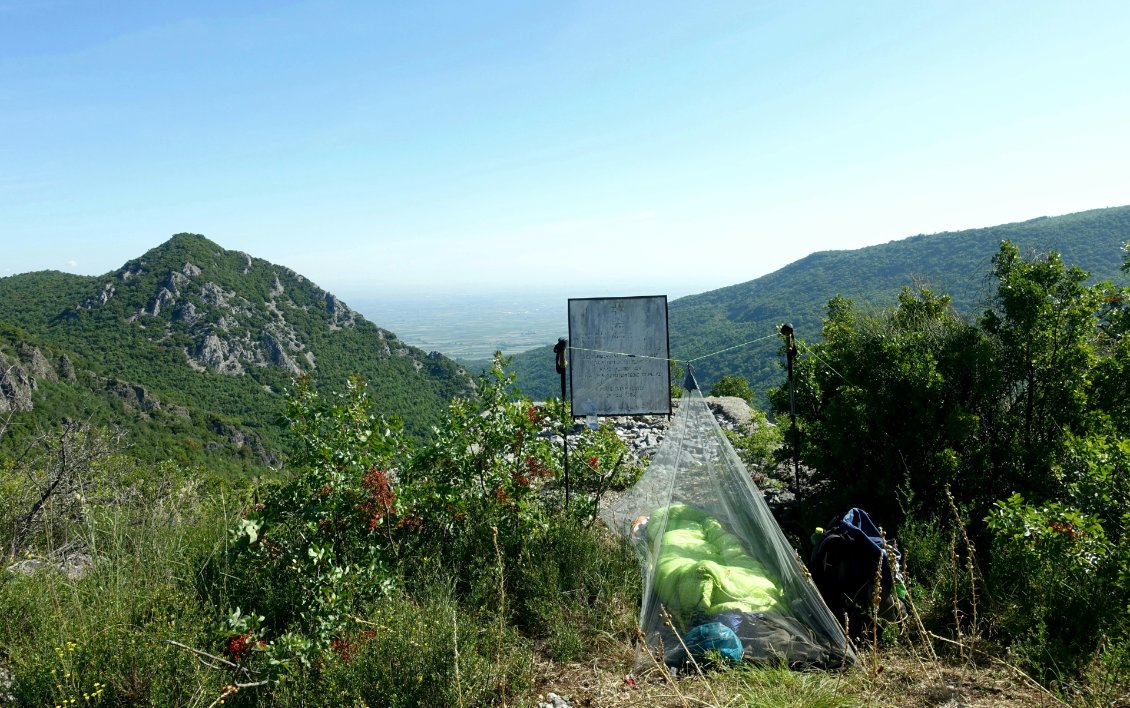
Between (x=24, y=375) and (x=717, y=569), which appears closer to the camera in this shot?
(x=717, y=569)

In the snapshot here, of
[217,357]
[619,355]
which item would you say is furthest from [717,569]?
[217,357]

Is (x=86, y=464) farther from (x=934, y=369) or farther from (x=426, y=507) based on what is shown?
(x=934, y=369)

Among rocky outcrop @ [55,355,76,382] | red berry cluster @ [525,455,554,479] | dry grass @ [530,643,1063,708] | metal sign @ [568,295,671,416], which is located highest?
metal sign @ [568,295,671,416]

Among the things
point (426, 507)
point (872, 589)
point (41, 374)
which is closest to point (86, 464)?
point (426, 507)

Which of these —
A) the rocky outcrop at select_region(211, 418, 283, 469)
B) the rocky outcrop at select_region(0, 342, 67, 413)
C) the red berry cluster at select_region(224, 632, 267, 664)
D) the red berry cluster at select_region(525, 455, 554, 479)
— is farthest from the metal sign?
the rocky outcrop at select_region(211, 418, 283, 469)

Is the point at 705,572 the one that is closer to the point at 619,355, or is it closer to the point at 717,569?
the point at 717,569

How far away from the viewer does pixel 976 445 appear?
543 cm

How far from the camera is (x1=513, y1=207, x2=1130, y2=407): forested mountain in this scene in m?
49.9

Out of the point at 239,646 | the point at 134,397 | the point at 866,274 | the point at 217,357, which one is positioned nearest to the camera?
the point at 239,646

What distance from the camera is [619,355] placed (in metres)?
6.04

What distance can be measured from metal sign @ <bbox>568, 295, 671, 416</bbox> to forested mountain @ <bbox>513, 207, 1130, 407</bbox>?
3364 cm

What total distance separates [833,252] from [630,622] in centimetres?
9052

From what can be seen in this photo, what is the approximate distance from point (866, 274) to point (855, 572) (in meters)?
74.4

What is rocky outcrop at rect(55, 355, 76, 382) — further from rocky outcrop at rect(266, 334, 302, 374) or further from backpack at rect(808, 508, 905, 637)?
backpack at rect(808, 508, 905, 637)
